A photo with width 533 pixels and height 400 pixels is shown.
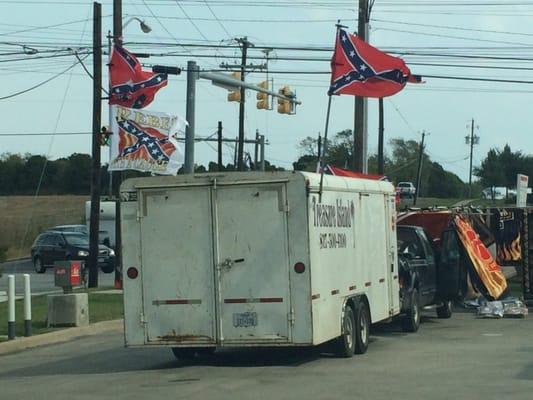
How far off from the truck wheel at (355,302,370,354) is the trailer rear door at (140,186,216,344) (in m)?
2.36

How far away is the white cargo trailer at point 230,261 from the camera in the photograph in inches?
496

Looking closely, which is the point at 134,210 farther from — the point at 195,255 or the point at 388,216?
the point at 388,216

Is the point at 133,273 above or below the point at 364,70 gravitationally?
below

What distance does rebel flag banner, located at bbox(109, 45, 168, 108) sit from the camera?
24797 mm

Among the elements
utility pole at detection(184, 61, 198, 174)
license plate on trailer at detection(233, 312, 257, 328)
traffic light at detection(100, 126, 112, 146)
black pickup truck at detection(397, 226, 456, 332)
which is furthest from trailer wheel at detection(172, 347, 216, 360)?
traffic light at detection(100, 126, 112, 146)

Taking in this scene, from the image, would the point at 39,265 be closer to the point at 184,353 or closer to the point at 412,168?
the point at 184,353

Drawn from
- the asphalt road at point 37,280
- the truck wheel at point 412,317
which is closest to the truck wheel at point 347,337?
the truck wheel at point 412,317

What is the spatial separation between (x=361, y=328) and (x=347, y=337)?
0.58m

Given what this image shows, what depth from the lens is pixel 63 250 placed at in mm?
39500

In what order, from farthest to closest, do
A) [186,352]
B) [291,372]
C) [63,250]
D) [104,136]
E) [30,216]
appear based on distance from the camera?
[30,216] → [63,250] → [104,136] → [186,352] → [291,372]

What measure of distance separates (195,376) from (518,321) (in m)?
9.31

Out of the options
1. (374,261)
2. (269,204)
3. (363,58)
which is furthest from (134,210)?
(363,58)

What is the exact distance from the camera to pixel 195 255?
42.5ft

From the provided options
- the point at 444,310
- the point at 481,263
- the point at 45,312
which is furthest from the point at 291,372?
the point at 481,263
